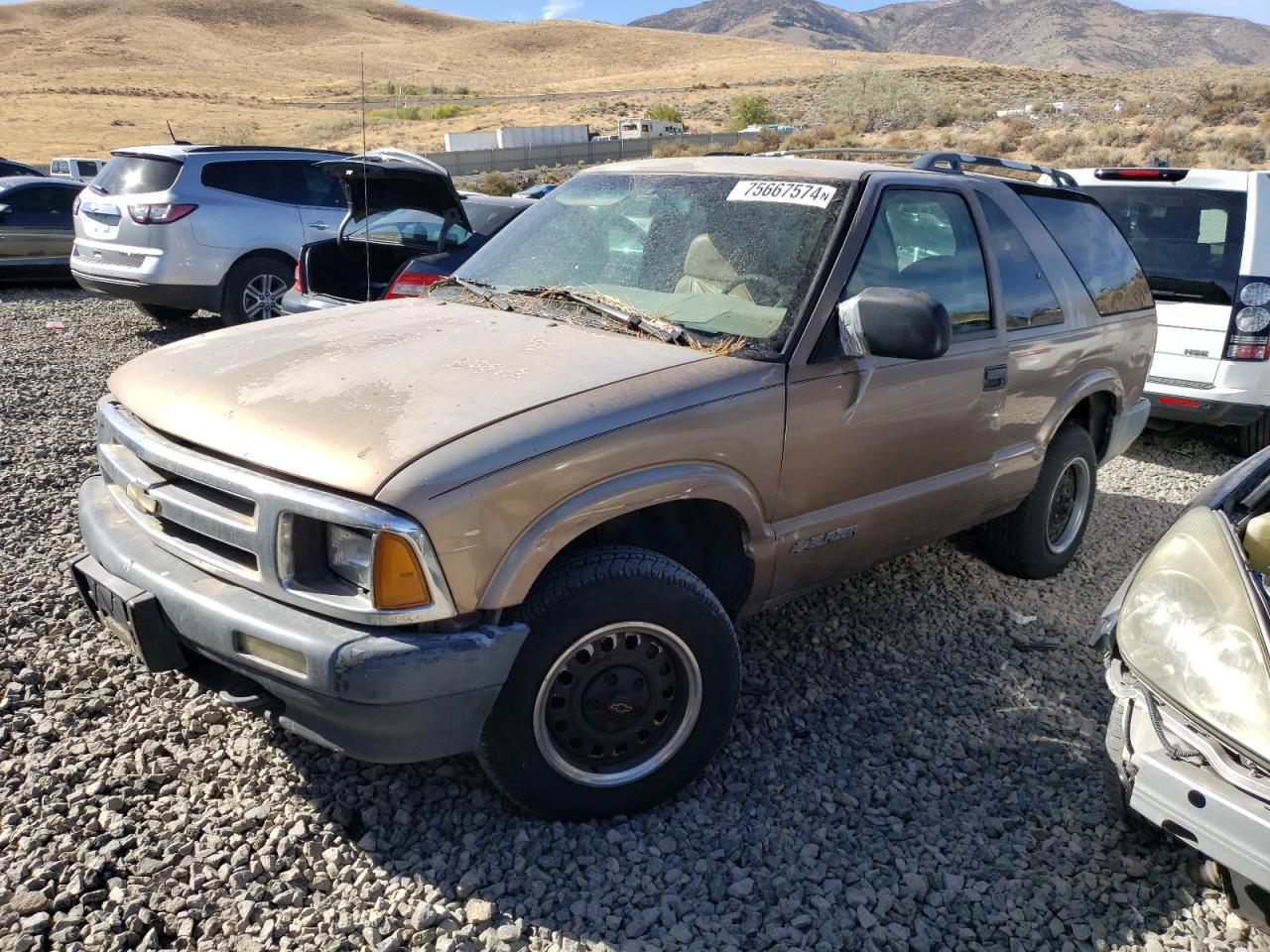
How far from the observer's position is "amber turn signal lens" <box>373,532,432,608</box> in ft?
7.30

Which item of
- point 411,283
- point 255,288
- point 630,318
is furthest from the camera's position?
point 255,288

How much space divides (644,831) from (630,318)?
1.55 metres

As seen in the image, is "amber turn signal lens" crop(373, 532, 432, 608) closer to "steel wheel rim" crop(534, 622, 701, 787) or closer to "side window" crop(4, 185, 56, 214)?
"steel wheel rim" crop(534, 622, 701, 787)

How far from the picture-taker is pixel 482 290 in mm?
3615

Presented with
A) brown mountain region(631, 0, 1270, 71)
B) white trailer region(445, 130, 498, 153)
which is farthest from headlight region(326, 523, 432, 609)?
brown mountain region(631, 0, 1270, 71)

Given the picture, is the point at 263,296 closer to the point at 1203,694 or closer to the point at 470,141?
the point at 1203,694

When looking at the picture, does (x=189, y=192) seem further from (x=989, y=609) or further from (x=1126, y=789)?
(x=1126, y=789)

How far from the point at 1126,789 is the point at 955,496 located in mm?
1399

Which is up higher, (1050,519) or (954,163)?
(954,163)

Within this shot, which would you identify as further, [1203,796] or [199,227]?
[199,227]

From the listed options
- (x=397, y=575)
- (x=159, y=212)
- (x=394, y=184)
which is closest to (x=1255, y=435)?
(x=394, y=184)

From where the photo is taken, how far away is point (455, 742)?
95.0 inches

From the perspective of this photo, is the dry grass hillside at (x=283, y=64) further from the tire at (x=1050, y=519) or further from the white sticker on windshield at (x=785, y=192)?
the tire at (x=1050, y=519)

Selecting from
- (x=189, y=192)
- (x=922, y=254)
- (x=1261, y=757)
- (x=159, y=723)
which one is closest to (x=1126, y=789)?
(x=1261, y=757)
